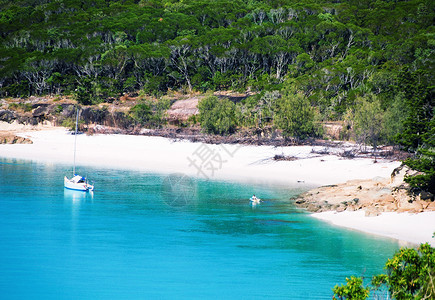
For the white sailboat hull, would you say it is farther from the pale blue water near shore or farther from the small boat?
the small boat

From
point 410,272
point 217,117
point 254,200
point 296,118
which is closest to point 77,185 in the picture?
point 254,200

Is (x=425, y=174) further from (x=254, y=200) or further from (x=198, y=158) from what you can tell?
(x=198, y=158)

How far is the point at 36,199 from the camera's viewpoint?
35.3 meters

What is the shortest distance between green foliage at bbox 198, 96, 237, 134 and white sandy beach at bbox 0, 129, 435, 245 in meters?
4.35

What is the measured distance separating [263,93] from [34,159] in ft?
99.3

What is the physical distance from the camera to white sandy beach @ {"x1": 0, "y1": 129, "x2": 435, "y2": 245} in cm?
4053

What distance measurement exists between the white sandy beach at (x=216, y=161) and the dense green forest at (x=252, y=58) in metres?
5.07

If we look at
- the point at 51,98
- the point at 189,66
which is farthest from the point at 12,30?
the point at 189,66

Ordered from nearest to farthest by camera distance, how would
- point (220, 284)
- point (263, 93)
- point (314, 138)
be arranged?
point (220, 284)
point (314, 138)
point (263, 93)

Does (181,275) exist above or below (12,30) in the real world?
below

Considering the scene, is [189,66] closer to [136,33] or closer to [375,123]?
[136,33]

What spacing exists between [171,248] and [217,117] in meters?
38.1

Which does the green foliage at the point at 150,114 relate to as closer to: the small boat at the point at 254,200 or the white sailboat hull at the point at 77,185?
the white sailboat hull at the point at 77,185

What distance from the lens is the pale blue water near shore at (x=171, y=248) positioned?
18875 millimetres
